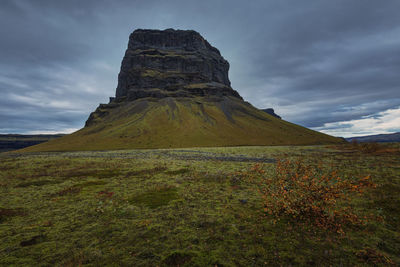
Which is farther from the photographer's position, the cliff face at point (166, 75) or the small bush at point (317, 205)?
the cliff face at point (166, 75)

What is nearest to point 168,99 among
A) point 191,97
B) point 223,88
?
point 191,97

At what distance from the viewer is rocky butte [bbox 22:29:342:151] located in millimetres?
94688

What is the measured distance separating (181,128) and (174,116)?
19.9 m

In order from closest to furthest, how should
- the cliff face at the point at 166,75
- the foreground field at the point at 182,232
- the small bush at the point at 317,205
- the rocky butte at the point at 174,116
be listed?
the foreground field at the point at 182,232 < the small bush at the point at 317,205 < the rocky butte at the point at 174,116 < the cliff face at the point at 166,75

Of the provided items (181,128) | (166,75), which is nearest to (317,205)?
(181,128)

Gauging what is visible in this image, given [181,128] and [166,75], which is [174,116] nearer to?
[181,128]

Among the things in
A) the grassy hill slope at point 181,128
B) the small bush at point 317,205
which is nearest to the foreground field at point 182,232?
the small bush at point 317,205

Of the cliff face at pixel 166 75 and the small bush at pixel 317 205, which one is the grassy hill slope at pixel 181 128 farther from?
the small bush at pixel 317 205

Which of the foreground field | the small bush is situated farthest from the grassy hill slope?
the small bush

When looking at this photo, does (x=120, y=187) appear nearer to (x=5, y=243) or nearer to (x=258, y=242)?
(x=5, y=243)

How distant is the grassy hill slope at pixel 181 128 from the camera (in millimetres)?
91125

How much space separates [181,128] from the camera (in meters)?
108

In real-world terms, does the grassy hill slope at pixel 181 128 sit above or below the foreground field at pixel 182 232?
above

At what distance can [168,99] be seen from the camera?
489ft
